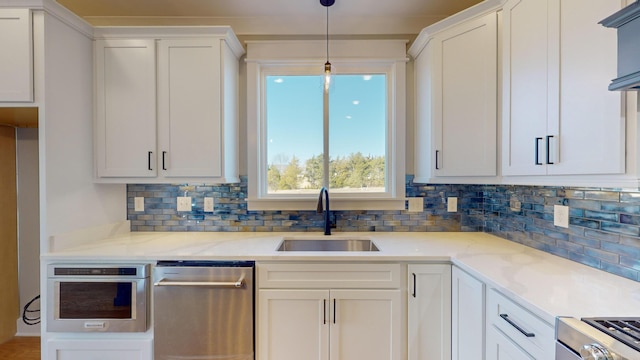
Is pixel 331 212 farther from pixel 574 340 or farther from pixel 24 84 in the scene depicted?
pixel 24 84

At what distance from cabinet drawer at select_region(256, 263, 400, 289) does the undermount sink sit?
518 millimetres

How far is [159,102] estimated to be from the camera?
1922 millimetres

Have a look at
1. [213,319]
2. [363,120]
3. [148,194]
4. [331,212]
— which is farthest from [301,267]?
[148,194]

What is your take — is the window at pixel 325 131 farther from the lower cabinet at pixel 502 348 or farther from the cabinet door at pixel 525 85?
the lower cabinet at pixel 502 348

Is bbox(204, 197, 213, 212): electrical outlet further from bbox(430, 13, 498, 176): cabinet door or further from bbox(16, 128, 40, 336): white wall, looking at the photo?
bbox(430, 13, 498, 176): cabinet door

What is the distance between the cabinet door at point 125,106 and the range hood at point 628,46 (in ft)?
7.59

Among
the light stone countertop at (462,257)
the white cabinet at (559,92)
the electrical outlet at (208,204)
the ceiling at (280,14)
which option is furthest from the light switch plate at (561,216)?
the electrical outlet at (208,204)

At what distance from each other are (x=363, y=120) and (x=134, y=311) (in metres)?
2.00

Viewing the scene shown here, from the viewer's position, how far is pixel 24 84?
1587 mm

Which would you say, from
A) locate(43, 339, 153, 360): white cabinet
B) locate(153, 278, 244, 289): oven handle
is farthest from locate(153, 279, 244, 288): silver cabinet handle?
locate(43, 339, 153, 360): white cabinet

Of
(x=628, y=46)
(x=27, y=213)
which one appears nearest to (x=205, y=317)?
(x=27, y=213)

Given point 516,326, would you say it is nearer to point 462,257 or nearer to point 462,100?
point 462,257

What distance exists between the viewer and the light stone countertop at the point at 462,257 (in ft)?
3.36

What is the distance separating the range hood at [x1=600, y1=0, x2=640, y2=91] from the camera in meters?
0.88
